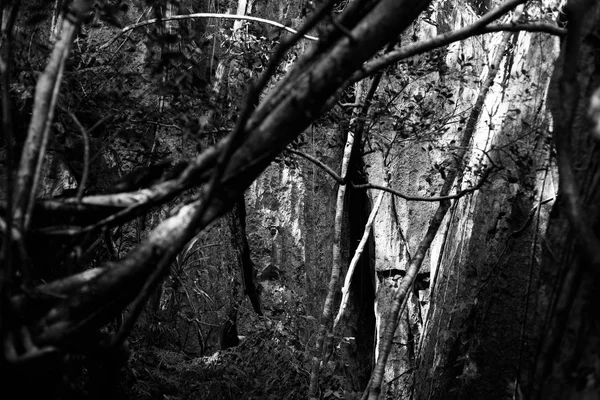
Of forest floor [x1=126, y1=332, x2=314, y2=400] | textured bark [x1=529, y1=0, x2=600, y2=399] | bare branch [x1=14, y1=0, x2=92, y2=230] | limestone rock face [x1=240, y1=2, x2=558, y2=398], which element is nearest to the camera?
textured bark [x1=529, y1=0, x2=600, y2=399]

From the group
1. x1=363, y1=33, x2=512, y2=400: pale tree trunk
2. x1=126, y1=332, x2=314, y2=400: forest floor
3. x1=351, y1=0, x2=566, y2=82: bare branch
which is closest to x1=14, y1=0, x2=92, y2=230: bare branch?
x1=351, y1=0, x2=566, y2=82: bare branch

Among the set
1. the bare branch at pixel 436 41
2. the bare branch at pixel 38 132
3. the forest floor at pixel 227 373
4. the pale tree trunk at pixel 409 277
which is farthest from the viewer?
the forest floor at pixel 227 373

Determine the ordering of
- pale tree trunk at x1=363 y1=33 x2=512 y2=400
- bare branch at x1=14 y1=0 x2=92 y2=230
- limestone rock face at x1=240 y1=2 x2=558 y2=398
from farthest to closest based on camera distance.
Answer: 1. limestone rock face at x1=240 y1=2 x2=558 y2=398
2. pale tree trunk at x1=363 y1=33 x2=512 y2=400
3. bare branch at x1=14 y1=0 x2=92 y2=230

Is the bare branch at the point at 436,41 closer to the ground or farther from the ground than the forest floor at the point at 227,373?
farther from the ground

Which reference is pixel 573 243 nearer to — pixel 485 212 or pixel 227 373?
pixel 485 212

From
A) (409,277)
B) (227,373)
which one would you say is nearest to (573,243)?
(409,277)

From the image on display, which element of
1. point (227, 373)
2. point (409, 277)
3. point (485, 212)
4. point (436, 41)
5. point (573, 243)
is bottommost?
point (227, 373)

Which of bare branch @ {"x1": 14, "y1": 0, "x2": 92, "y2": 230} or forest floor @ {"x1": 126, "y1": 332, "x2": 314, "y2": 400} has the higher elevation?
bare branch @ {"x1": 14, "y1": 0, "x2": 92, "y2": 230}

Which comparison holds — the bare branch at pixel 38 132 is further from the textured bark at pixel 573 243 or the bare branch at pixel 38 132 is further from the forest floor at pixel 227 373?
the forest floor at pixel 227 373

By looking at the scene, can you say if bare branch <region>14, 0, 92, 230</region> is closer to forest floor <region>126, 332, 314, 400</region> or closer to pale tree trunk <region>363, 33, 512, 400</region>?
pale tree trunk <region>363, 33, 512, 400</region>

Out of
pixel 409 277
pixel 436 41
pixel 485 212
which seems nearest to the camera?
pixel 436 41

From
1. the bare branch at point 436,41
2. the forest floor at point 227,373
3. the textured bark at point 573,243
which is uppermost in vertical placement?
the bare branch at point 436,41

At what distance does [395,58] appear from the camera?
3236 mm

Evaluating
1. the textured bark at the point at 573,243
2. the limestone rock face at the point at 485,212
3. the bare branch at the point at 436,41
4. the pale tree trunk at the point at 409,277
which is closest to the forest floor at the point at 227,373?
the limestone rock face at the point at 485,212
